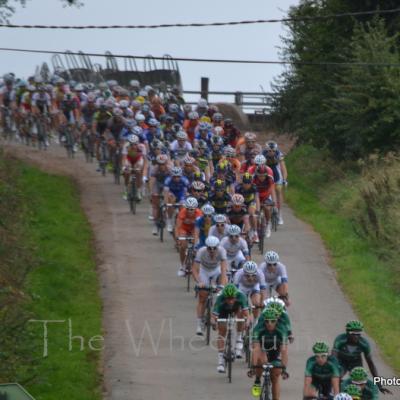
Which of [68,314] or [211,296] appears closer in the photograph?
[211,296]

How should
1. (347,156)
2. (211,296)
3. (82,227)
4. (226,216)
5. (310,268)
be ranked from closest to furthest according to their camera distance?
(211,296), (226,216), (310,268), (82,227), (347,156)

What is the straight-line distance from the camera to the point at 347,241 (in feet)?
105

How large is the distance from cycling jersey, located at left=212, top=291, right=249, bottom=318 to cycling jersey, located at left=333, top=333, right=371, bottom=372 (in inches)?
94.0

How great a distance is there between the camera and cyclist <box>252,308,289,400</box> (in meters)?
19.9

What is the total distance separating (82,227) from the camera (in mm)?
33156

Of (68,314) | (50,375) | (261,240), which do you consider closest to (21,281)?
(68,314)

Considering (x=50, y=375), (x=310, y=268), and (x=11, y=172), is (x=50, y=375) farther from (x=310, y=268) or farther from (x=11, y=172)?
(x=11, y=172)

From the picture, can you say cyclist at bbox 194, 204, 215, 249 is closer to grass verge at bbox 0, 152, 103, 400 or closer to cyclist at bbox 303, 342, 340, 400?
grass verge at bbox 0, 152, 103, 400

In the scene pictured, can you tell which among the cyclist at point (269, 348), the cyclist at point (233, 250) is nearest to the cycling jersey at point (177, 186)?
the cyclist at point (233, 250)

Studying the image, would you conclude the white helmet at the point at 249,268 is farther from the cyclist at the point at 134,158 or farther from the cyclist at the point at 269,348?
the cyclist at the point at 134,158

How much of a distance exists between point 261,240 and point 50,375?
8576mm

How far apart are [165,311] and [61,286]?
273 cm

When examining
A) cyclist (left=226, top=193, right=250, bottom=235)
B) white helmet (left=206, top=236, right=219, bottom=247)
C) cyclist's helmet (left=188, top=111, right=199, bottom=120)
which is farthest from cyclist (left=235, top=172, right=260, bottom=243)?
cyclist's helmet (left=188, top=111, right=199, bottom=120)

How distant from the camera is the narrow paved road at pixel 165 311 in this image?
21719mm
